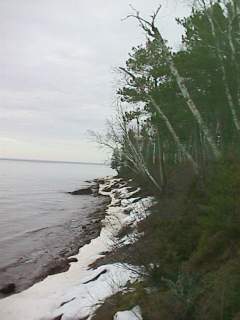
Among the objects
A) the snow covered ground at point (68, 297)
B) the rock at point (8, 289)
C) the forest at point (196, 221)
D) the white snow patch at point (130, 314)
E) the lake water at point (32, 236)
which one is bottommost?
the lake water at point (32, 236)

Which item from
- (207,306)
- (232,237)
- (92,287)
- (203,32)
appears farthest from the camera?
(203,32)

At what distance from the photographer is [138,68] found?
62.0ft

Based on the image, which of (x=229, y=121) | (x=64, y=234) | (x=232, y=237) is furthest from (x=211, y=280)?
(x=64, y=234)

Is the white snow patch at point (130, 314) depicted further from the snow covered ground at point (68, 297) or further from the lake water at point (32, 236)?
the lake water at point (32, 236)

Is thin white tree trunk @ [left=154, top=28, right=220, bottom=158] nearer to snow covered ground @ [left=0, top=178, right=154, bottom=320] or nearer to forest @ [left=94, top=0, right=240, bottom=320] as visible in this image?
forest @ [left=94, top=0, right=240, bottom=320]

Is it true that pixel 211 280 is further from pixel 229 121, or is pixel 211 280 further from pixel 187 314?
pixel 229 121

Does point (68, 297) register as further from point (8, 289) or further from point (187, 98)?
point (187, 98)

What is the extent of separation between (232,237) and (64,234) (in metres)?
16.8

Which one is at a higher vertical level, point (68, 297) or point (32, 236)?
point (68, 297)

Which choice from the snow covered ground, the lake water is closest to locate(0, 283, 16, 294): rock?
the lake water

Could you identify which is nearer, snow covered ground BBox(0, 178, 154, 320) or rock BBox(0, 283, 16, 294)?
snow covered ground BBox(0, 178, 154, 320)

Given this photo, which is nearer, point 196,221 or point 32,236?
point 196,221

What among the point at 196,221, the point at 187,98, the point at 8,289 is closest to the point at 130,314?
the point at 196,221

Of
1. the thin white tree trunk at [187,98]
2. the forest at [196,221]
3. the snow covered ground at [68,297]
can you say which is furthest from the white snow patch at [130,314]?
the thin white tree trunk at [187,98]
